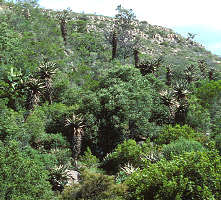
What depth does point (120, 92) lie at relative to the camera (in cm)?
3709

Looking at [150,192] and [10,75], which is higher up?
[10,75]

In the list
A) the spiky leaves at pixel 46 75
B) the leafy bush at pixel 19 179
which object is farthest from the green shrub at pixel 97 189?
the spiky leaves at pixel 46 75

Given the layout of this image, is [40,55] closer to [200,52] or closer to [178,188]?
[178,188]

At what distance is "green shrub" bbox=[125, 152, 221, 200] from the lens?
14.6 m

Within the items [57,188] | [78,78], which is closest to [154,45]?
[78,78]

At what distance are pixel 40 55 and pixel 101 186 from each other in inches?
1658

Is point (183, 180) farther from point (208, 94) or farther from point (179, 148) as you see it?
point (208, 94)

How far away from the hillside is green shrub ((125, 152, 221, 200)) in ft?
0.19

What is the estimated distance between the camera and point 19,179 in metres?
19.0

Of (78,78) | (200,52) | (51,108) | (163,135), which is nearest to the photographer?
(163,135)

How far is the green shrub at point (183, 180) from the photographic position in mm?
14641

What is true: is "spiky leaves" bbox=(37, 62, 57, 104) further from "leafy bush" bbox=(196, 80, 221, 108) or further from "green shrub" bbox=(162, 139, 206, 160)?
"leafy bush" bbox=(196, 80, 221, 108)

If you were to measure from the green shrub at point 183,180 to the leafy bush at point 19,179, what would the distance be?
7.30 m

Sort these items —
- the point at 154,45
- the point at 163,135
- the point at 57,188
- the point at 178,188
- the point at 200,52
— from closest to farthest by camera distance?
1. the point at 178,188
2. the point at 57,188
3. the point at 163,135
4. the point at 154,45
5. the point at 200,52
